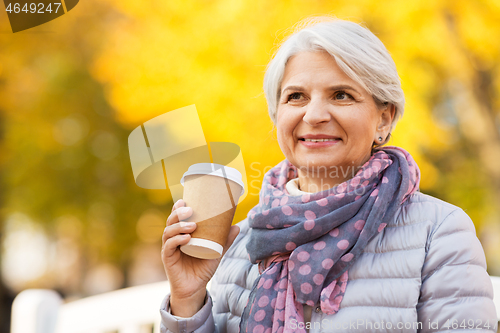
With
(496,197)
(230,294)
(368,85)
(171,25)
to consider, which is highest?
(171,25)

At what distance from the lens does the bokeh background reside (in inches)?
146

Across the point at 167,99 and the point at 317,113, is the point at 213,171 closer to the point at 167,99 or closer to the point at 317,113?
the point at 317,113

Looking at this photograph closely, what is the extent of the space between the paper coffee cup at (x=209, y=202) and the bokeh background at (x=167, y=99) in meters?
2.02

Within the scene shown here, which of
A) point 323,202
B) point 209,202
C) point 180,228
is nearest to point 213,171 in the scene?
point 209,202

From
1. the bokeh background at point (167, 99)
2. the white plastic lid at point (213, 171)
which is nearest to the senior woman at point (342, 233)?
the white plastic lid at point (213, 171)

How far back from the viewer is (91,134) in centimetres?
523

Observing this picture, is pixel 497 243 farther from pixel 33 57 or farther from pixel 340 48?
pixel 33 57

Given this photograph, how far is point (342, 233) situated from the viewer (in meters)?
1.51

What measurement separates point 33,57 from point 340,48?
4964mm

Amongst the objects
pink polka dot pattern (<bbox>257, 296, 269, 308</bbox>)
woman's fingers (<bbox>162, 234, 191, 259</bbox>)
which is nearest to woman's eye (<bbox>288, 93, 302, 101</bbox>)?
woman's fingers (<bbox>162, 234, 191, 259</bbox>)

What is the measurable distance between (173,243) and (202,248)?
12 centimetres

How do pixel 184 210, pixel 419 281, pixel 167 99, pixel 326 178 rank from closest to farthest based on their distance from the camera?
pixel 419 281
pixel 184 210
pixel 326 178
pixel 167 99

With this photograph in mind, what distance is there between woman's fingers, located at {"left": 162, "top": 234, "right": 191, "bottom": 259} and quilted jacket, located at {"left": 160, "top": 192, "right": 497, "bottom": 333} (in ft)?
1.77

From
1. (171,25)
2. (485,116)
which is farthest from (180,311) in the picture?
(485,116)
